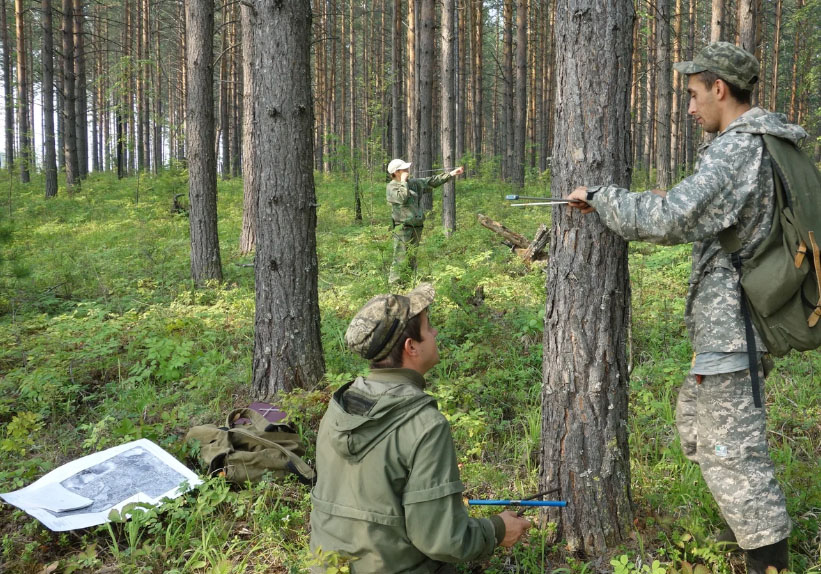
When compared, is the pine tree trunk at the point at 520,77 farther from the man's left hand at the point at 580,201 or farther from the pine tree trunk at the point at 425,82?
the man's left hand at the point at 580,201

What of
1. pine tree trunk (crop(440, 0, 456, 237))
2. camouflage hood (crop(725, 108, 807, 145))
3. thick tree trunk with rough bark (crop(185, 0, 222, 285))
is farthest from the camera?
pine tree trunk (crop(440, 0, 456, 237))

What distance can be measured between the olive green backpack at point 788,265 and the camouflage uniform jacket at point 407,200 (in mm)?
6755

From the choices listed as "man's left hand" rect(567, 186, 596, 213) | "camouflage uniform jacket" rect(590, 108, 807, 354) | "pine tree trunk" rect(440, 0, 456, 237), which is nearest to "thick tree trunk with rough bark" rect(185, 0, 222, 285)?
"pine tree trunk" rect(440, 0, 456, 237)

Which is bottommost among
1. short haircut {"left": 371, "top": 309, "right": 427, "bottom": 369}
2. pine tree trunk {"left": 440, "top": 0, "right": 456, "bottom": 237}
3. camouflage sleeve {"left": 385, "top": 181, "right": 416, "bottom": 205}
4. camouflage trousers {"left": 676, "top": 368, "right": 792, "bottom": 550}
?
camouflage trousers {"left": 676, "top": 368, "right": 792, "bottom": 550}

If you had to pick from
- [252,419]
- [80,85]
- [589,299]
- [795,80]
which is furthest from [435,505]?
[795,80]

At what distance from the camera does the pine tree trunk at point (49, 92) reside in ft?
56.9

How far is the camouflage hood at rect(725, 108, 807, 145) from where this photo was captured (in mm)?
2383

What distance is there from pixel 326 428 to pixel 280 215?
2912 millimetres

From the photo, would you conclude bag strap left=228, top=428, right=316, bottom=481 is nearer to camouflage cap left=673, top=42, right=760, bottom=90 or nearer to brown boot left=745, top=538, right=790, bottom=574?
brown boot left=745, top=538, right=790, bottom=574

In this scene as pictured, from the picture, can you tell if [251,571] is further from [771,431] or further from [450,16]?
[450,16]

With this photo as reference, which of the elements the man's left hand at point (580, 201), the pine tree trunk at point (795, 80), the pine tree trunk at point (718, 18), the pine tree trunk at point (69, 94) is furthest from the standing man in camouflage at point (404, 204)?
the pine tree trunk at point (795, 80)

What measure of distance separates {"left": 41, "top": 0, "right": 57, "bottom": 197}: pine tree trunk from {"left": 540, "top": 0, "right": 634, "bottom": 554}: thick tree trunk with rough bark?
62.8 ft

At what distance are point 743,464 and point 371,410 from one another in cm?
159

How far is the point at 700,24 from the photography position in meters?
32.5
